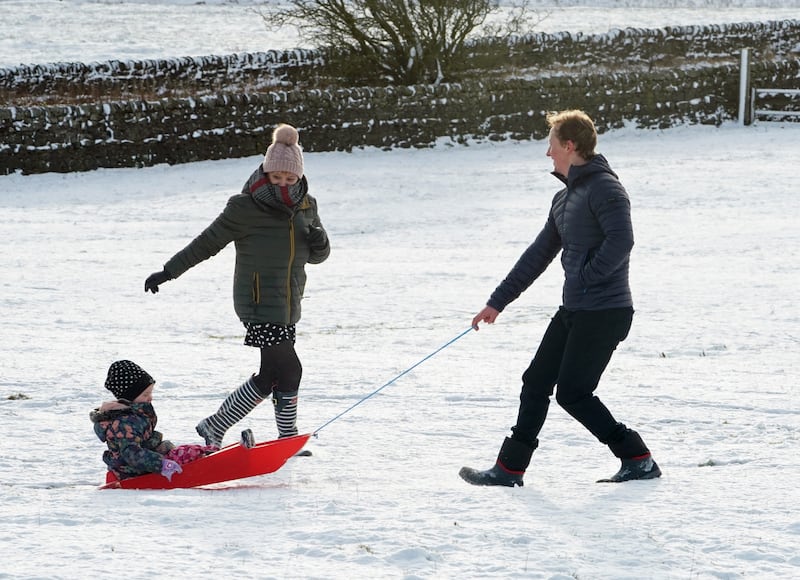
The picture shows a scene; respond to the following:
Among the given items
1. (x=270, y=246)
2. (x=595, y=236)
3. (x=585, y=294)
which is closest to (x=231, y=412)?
(x=270, y=246)

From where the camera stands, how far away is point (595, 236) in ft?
14.9

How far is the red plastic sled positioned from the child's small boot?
31 cm

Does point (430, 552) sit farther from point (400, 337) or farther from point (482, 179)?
point (482, 179)

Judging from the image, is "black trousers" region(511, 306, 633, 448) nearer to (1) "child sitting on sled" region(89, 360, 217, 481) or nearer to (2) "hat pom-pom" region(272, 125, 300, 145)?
(2) "hat pom-pom" region(272, 125, 300, 145)

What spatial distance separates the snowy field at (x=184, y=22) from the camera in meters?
25.3

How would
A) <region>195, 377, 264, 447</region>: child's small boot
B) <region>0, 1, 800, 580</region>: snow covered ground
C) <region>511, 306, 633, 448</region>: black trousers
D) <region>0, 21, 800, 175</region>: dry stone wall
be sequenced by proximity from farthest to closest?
1. <region>0, 21, 800, 175</region>: dry stone wall
2. <region>195, 377, 264, 447</region>: child's small boot
3. <region>511, 306, 633, 448</region>: black trousers
4. <region>0, 1, 800, 580</region>: snow covered ground

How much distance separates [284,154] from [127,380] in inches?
47.4

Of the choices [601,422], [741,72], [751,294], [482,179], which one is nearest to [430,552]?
[601,422]

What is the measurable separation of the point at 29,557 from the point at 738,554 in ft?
7.73

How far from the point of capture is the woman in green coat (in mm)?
5078

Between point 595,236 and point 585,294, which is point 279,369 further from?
point 595,236

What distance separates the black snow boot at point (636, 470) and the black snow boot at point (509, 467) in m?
0.38

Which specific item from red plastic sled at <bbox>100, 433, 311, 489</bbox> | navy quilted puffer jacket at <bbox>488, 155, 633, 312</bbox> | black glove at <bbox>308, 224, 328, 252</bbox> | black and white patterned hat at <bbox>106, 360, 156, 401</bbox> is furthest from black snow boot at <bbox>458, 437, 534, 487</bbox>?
black and white patterned hat at <bbox>106, 360, 156, 401</bbox>

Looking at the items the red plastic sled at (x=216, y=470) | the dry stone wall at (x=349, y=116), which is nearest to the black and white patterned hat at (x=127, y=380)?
the red plastic sled at (x=216, y=470)
